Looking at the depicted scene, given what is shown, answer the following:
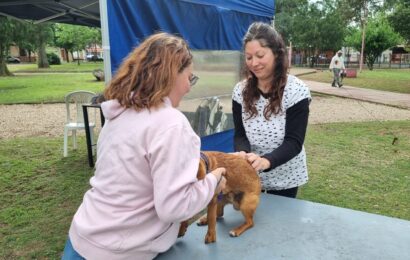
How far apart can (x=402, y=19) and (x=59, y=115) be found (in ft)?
46.4

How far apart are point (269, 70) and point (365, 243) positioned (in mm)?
1055

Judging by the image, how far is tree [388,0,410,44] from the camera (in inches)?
638

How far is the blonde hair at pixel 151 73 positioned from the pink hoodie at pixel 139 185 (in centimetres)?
4

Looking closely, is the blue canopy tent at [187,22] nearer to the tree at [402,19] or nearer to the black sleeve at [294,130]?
the black sleeve at [294,130]

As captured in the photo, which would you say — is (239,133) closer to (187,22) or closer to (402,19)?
(187,22)

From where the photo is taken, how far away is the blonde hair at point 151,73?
135 centimetres

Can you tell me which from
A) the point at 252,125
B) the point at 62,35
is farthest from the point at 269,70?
the point at 62,35

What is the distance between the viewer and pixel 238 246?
1.79m

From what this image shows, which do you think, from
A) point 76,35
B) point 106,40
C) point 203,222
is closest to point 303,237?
point 203,222

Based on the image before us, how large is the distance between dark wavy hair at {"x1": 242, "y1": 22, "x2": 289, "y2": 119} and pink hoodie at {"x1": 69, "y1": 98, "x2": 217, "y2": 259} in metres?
0.98

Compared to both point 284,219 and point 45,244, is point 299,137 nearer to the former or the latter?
point 284,219

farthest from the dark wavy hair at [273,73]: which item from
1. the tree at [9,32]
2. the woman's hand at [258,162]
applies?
the tree at [9,32]

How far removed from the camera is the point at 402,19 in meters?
16.5

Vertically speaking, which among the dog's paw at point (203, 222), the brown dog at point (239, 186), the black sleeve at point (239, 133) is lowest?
the dog's paw at point (203, 222)
